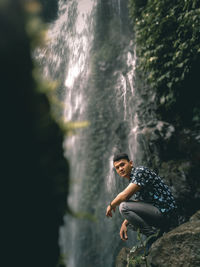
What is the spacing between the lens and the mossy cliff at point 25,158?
1.04m

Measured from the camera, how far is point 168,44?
18.7ft

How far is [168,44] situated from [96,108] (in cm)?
358

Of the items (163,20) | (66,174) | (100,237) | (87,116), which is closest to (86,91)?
(87,116)

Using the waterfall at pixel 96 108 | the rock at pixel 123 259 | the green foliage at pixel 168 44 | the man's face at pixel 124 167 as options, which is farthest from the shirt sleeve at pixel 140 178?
the waterfall at pixel 96 108

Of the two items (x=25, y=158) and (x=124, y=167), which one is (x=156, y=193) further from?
(x=25, y=158)

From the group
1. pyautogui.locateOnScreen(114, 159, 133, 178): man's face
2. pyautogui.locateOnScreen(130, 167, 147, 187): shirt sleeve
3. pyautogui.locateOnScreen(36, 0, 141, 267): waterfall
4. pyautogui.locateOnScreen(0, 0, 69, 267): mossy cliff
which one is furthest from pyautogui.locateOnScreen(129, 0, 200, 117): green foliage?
pyautogui.locateOnScreen(0, 0, 69, 267): mossy cliff

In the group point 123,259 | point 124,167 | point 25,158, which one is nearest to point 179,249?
point 124,167

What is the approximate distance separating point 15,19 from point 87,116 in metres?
7.60

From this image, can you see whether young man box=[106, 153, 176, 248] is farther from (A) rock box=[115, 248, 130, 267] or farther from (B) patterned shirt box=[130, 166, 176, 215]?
(A) rock box=[115, 248, 130, 267]

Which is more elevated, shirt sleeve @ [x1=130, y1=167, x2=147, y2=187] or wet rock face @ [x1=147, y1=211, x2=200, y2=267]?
shirt sleeve @ [x1=130, y1=167, x2=147, y2=187]

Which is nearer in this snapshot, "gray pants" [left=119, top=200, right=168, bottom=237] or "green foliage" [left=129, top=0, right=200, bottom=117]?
"gray pants" [left=119, top=200, right=168, bottom=237]

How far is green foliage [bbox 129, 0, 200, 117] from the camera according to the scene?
5.16 metres

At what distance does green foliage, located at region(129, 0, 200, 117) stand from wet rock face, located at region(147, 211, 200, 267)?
131 inches

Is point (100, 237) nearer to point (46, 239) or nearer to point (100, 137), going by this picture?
point (100, 137)
